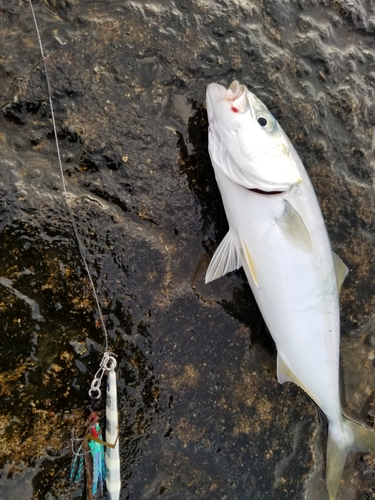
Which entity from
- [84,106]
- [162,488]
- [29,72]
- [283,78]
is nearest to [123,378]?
[162,488]

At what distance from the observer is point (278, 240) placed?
2.51m

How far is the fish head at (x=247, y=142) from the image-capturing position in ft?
7.94

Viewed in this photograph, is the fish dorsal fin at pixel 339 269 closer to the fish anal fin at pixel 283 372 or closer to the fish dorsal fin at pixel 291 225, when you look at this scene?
the fish dorsal fin at pixel 291 225

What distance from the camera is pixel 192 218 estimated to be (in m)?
2.64

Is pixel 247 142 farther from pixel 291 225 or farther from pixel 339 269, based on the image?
pixel 339 269

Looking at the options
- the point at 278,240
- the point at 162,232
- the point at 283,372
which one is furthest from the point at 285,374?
the point at 162,232

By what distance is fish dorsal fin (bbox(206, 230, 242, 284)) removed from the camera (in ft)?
8.55

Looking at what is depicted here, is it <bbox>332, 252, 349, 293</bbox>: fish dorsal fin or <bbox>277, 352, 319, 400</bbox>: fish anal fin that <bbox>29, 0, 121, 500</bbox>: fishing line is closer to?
<bbox>277, 352, 319, 400</bbox>: fish anal fin

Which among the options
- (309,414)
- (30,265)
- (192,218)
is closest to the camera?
(30,265)

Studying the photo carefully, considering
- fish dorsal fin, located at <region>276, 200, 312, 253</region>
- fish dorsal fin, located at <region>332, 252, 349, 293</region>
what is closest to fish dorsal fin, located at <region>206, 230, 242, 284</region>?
fish dorsal fin, located at <region>276, 200, 312, 253</region>

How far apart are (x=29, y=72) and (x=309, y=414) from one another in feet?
8.22

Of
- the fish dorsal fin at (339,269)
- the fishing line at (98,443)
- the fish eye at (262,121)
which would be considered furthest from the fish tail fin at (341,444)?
the fish eye at (262,121)

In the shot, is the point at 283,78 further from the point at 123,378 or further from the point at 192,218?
the point at 123,378

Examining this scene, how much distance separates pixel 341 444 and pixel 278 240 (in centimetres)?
134
